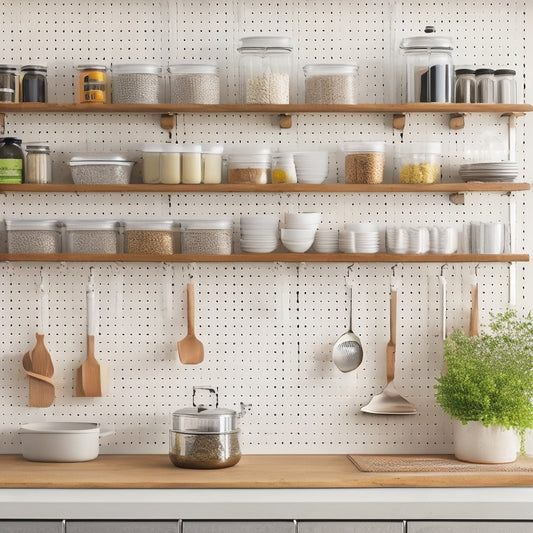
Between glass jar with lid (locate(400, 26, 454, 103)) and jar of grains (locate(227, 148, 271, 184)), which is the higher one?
glass jar with lid (locate(400, 26, 454, 103))

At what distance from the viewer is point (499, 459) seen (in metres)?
2.92

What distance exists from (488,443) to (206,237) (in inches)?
45.4

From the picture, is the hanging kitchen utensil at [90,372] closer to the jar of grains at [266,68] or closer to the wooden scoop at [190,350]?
the wooden scoop at [190,350]

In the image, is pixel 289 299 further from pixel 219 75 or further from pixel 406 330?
pixel 219 75

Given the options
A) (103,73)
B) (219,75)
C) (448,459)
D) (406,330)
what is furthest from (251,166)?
(448,459)

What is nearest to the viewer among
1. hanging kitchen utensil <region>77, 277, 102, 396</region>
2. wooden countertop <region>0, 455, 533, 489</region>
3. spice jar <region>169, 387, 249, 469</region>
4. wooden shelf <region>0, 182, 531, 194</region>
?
wooden countertop <region>0, 455, 533, 489</region>

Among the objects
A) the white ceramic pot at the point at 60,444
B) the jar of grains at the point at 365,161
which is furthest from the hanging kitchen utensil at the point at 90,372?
the jar of grains at the point at 365,161

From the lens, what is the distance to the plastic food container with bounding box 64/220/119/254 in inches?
122

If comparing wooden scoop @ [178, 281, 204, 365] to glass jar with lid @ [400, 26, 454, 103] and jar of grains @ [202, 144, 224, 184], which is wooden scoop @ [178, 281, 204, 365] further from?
glass jar with lid @ [400, 26, 454, 103]

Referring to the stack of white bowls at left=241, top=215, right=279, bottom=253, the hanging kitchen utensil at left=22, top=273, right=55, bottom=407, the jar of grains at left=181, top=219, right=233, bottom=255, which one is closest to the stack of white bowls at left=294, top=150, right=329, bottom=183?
the stack of white bowls at left=241, top=215, right=279, bottom=253

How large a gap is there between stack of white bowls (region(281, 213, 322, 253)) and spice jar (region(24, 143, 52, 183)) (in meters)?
0.85

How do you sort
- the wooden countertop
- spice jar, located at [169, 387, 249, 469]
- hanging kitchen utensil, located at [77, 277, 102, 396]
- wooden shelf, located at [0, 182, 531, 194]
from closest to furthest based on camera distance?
1. the wooden countertop
2. spice jar, located at [169, 387, 249, 469]
3. wooden shelf, located at [0, 182, 531, 194]
4. hanging kitchen utensil, located at [77, 277, 102, 396]

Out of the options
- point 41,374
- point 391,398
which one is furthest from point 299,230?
point 41,374

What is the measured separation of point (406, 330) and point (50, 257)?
1273 millimetres
